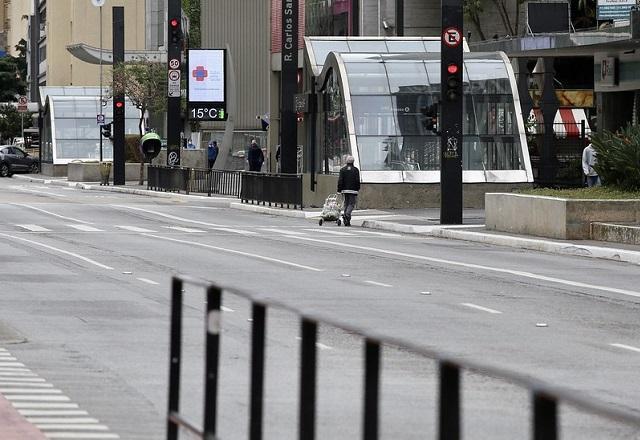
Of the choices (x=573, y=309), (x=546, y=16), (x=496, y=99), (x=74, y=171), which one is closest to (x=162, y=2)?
(x=74, y=171)

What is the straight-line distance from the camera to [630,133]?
33469 millimetres

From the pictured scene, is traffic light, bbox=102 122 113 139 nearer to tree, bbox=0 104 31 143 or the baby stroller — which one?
the baby stroller

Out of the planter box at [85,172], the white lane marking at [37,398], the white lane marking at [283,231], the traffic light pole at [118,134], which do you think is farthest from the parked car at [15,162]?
the white lane marking at [37,398]

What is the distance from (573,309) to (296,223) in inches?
907

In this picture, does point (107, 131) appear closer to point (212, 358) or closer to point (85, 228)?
point (85, 228)

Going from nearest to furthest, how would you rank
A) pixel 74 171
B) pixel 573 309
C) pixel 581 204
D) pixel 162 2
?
pixel 573 309 → pixel 581 204 → pixel 74 171 → pixel 162 2

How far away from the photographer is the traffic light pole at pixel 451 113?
36.1 m

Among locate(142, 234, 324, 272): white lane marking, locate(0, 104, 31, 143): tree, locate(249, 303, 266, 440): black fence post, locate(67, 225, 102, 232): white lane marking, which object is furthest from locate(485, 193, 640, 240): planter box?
locate(0, 104, 31, 143): tree

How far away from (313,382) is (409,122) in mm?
39652

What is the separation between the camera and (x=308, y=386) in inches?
204

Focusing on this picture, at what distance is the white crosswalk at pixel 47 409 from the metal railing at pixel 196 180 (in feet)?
147

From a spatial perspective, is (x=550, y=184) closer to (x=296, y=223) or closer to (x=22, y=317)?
(x=296, y=223)

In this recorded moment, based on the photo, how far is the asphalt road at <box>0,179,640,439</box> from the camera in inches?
202

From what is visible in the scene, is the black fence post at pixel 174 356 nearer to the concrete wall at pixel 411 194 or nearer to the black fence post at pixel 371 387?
the black fence post at pixel 371 387
